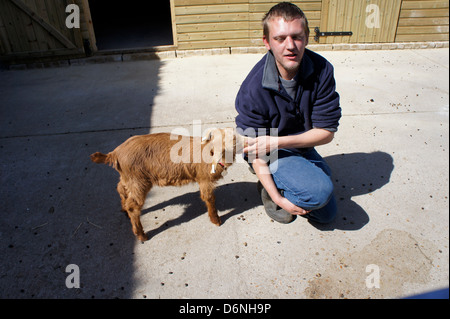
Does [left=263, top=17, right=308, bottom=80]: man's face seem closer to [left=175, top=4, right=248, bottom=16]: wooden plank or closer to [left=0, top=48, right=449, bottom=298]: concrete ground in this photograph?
[left=0, top=48, right=449, bottom=298]: concrete ground

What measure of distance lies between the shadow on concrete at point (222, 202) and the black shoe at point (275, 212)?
23cm

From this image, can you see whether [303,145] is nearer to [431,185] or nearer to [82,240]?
[431,185]

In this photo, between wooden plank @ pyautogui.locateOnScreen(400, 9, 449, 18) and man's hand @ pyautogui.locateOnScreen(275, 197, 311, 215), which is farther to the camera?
wooden plank @ pyautogui.locateOnScreen(400, 9, 449, 18)

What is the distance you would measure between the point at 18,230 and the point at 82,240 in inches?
25.9

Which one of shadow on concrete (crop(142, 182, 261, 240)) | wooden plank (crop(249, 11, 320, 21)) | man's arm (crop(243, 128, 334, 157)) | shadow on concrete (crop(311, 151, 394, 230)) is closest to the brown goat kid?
man's arm (crop(243, 128, 334, 157))

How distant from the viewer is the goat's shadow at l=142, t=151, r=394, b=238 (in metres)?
3.29

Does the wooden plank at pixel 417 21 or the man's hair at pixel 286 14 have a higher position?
the man's hair at pixel 286 14

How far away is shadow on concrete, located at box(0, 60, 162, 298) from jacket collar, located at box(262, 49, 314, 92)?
187cm

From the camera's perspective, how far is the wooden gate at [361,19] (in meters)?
8.24

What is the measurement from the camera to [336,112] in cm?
287

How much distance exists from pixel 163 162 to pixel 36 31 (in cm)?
700

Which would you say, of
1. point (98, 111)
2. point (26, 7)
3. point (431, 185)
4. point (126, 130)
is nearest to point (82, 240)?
point (126, 130)

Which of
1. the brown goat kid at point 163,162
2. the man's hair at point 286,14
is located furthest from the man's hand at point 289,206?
the man's hair at point 286,14

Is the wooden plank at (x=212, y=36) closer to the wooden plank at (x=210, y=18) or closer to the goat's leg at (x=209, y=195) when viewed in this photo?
the wooden plank at (x=210, y=18)
